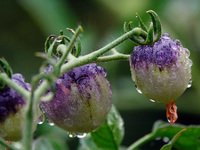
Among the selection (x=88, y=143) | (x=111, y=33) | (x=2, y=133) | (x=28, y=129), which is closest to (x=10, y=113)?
(x=2, y=133)

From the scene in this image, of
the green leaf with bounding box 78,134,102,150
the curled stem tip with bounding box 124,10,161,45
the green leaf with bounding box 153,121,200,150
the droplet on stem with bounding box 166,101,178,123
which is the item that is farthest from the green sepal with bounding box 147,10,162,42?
the green leaf with bounding box 78,134,102,150

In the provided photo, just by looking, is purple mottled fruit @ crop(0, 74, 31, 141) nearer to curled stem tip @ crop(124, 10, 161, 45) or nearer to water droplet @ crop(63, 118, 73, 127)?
water droplet @ crop(63, 118, 73, 127)

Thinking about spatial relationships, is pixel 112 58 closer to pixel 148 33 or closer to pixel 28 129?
pixel 148 33

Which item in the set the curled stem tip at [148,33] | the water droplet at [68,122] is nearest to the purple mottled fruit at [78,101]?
the water droplet at [68,122]

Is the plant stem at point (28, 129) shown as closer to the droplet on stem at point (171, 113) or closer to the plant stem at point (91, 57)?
the plant stem at point (91, 57)

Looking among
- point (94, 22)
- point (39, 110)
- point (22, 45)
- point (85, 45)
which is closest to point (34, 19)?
point (22, 45)

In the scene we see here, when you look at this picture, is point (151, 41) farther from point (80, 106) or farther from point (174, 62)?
point (80, 106)
